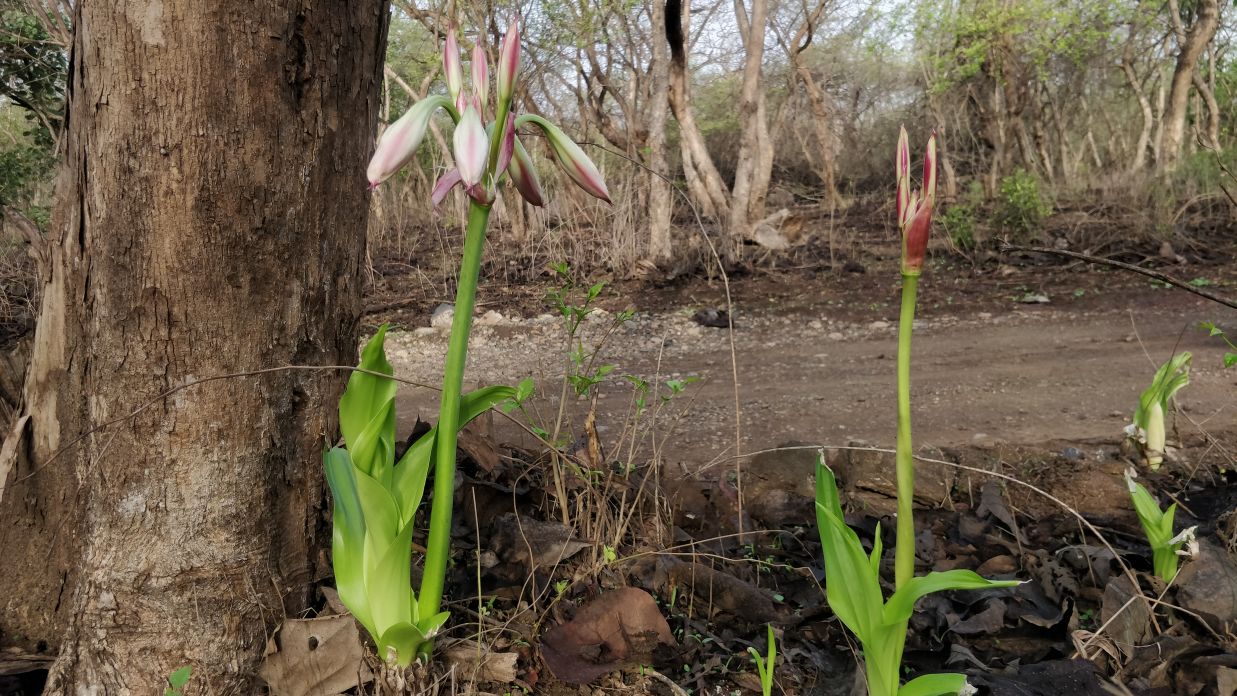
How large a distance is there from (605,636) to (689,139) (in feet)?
31.7

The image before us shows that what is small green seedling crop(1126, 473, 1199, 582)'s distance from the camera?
5.93ft

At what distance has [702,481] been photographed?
257 cm

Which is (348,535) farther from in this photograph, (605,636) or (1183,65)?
(1183,65)

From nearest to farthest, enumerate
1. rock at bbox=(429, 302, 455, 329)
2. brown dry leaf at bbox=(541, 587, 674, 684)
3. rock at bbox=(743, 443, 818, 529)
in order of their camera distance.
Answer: brown dry leaf at bbox=(541, 587, 674, 684)
rock at bbox=(743, 443, 818, 529)
rock at bbox=(429, 302, 455, 329)

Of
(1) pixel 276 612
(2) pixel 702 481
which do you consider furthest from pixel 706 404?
(1) pixel 276 612

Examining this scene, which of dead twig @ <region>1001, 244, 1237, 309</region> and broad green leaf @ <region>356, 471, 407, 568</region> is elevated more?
dead twig @ <region>1001, 244, 1237, 309</region>

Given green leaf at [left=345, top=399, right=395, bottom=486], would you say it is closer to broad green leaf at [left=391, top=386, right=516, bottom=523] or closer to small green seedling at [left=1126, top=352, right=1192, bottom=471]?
broad green leaf at [left=391, top=386, right=516, bottom=523]

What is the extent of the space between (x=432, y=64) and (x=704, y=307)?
22.8ft

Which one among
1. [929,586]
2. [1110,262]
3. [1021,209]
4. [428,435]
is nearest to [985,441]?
[1110,262]

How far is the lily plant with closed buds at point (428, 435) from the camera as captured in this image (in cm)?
114

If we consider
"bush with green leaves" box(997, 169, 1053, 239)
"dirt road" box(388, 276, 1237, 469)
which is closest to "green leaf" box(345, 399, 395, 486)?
"dirt road" box(388, 276, 1237, 469)

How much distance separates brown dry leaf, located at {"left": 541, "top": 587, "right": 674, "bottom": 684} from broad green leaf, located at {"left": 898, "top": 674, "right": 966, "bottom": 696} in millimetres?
490

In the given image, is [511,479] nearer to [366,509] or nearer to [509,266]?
[366,509]

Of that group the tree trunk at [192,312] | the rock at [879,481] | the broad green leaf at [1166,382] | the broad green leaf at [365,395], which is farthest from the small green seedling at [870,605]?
the broad green leaf at [1166,382]
